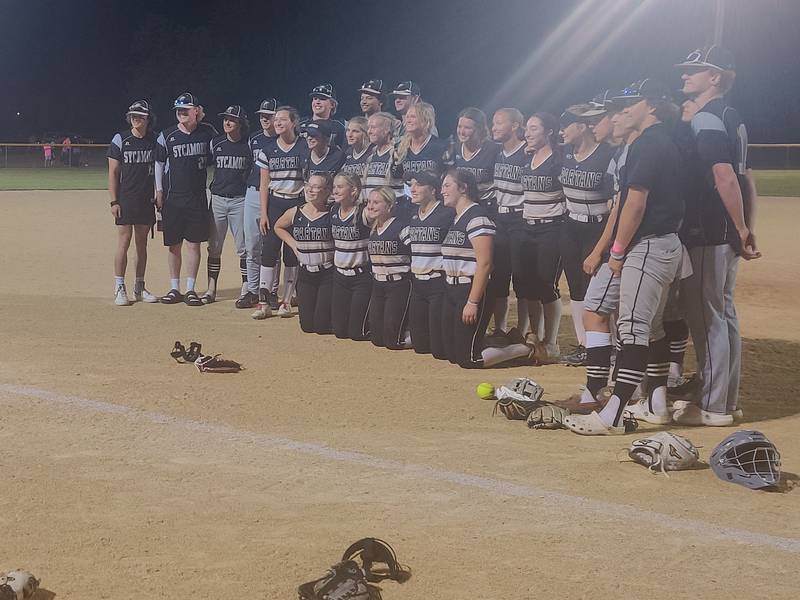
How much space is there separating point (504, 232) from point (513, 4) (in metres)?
42.1

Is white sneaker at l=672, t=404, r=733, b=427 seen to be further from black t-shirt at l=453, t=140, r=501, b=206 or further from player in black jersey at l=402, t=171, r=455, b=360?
black t-shirt at l=453, t=140, r=501, b=206

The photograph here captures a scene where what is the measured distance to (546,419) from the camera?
6320mm

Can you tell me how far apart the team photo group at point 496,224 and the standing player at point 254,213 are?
0.03m

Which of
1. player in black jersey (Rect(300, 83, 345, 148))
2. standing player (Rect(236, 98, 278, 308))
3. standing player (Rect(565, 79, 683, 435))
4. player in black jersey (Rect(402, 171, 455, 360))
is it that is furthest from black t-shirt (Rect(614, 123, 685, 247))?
standing player (Rect(236, 98, 278, 308))

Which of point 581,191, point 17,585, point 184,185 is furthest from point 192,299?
point 17,585

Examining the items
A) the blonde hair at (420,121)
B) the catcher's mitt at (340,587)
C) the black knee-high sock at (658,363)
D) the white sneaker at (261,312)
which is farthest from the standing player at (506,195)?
the catcher's mitt at (340,587)

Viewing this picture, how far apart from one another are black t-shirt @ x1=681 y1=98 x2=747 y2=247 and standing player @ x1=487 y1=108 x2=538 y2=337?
7.22 ft

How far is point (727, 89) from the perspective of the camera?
6.33 meters

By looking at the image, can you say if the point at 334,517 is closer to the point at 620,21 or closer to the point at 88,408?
the point at 88,408

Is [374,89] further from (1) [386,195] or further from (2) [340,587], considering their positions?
(2) [340,587]

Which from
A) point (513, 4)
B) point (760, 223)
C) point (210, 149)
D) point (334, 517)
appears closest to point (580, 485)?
point (334, 517)

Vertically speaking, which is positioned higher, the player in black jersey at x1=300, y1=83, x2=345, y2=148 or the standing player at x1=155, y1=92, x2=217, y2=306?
the player in black jersey at x1=300, y1=83, x2=345, y2=148

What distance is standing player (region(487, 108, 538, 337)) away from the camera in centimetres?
846

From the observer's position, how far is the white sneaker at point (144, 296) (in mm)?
10797
